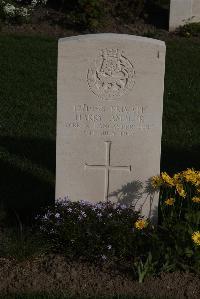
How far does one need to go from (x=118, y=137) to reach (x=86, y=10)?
7.57 m

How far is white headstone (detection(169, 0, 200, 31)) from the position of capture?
13367 mm

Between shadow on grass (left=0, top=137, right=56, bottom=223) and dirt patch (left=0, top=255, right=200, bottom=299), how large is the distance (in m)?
0.80

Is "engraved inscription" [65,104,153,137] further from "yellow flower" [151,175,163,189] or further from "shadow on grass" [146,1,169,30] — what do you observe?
"shadow on grass" [146,1,169,30]

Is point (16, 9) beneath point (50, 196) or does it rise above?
above

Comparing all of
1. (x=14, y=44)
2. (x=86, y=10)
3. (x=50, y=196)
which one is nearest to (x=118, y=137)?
(x=50, y=196)

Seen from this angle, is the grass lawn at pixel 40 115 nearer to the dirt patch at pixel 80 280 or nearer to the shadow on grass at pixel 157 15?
the shadow on grass at pixel 157 15

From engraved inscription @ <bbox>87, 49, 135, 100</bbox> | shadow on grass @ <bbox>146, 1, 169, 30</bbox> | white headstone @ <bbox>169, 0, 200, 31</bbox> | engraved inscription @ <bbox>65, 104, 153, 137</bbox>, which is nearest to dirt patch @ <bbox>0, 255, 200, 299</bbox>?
engraved inscription @ <bbox>65, 104, 153, 137</bbox>

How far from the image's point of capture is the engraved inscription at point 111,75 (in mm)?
5715

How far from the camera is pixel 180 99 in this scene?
10016mm

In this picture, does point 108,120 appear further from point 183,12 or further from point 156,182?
point 183,12

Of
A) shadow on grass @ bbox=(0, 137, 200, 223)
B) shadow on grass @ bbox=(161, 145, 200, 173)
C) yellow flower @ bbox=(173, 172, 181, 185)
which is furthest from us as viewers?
shadow on grass @ bbox=(161, 145, 200, 173)

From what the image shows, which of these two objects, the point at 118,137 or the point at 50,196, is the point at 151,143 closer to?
the point at 118,137

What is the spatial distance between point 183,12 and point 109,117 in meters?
8.08

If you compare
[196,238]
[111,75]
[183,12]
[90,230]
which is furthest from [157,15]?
[196,238]
